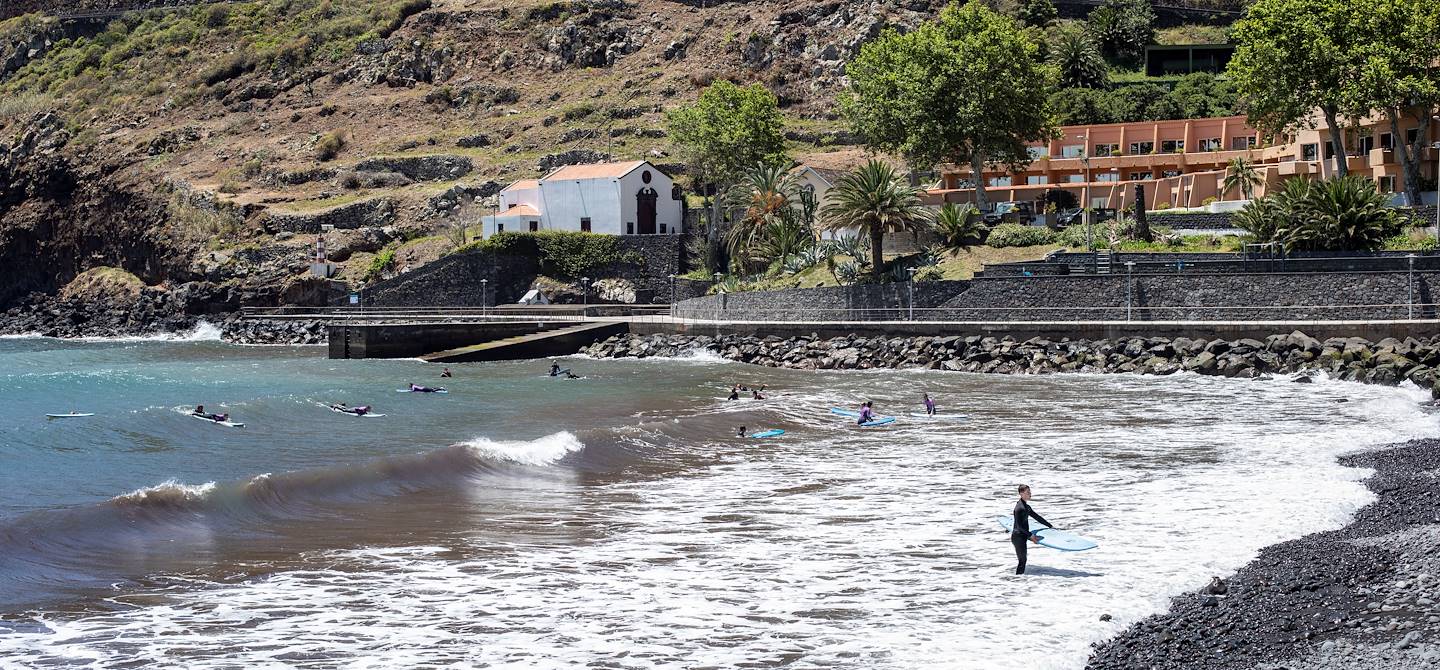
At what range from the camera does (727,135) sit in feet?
243

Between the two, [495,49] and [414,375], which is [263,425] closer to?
[414,375]

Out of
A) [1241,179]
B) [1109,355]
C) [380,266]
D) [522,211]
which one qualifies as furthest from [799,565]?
[380,266]

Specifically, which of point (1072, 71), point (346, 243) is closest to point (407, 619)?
point (346, 243)

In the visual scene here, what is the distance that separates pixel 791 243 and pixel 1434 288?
28.5 metres

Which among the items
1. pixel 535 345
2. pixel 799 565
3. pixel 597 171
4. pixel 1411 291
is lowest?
pixel 799 565

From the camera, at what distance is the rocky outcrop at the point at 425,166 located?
3593 inches

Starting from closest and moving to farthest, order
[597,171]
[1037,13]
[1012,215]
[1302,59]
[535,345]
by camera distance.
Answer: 1. [1302,59]
2. [535,345]
3. [1012,215]
4. [597,171]
5. [1037,13]

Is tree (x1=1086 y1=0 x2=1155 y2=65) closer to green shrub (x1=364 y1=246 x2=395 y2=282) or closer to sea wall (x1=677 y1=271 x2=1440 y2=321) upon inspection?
green shrub (x1=364 y1=246 x2=395 y2=282)

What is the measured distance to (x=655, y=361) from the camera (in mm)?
54125

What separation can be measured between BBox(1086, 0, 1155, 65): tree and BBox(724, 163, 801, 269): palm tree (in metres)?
44.0

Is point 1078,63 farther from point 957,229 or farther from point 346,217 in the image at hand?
point 346,217

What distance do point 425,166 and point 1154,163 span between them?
48345 millimetres

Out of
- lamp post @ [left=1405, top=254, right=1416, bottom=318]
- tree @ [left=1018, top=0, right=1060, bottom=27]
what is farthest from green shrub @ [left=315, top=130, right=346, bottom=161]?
lamp post @ [left=1405, top=254, right=1416, bottom=318]

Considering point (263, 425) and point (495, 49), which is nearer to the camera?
point (263, 425)
